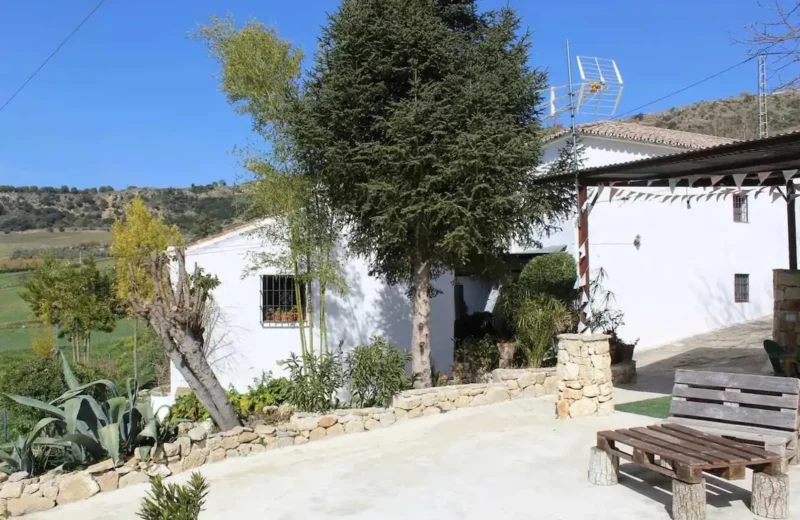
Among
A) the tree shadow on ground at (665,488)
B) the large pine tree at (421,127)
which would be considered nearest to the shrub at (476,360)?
the large pine tree at (421,127)

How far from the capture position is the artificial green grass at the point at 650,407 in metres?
8.29

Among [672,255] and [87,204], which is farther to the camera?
[87,204]

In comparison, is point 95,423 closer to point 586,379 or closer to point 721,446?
point 586,379

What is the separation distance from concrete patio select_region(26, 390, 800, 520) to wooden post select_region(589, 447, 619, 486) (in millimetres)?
80

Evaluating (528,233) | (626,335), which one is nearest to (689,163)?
(528,233)

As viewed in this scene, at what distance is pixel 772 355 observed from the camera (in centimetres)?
967

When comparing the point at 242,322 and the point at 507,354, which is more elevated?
the point at 242,322

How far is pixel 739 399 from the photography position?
551 centimetres

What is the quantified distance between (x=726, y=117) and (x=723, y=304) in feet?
99.4

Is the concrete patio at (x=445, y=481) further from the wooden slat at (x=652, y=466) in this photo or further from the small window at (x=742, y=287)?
the small window at (x=742, y=287)

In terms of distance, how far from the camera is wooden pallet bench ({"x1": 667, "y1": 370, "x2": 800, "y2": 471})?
17.1 ft

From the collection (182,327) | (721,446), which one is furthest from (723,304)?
(182,327)

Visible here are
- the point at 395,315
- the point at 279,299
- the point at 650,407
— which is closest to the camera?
the point at 650,407

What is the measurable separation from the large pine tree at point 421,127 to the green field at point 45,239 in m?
29.5
